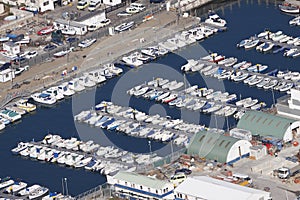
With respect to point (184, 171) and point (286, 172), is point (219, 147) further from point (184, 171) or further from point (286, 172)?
point (286, 172)

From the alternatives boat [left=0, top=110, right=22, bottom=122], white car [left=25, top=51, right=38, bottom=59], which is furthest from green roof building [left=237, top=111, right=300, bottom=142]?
white car [left=25, top=51, right=38, bottom=59]

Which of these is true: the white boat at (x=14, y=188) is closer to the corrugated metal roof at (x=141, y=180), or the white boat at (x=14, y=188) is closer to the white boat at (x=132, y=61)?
the corrugated metal roof at (x=141, y=180)

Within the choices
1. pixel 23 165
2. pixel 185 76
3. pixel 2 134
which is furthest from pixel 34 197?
A: pixel 185 76

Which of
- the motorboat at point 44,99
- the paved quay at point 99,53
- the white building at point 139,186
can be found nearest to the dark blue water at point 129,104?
the motorboat at point 44,99

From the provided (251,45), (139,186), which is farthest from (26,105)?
(139,186)

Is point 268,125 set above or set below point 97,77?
above

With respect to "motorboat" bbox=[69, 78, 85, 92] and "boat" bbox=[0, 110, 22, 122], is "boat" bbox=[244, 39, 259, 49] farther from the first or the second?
"boat" bbox=[0, 110, 22, 122]

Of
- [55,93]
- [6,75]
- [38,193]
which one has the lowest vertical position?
[6,75]
